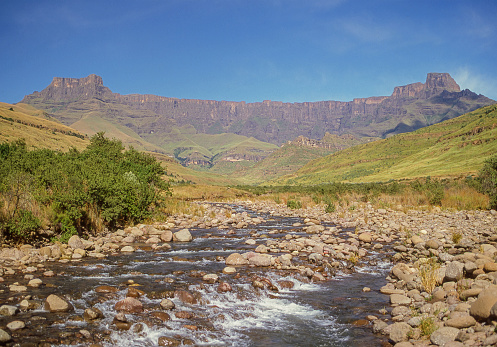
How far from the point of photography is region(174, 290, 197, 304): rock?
11953 mm

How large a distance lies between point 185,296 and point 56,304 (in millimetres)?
4097

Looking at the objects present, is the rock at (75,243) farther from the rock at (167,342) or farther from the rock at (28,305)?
the rock at (167,342)

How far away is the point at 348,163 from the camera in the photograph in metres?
178

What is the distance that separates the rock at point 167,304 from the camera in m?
11.1

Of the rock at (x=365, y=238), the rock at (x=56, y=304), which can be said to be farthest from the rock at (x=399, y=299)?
the rock at (x=56, y=304)

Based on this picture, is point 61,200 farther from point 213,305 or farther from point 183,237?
point 213,305

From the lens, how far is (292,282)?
47.1 feet

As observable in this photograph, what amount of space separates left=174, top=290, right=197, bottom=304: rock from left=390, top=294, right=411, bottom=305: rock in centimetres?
708

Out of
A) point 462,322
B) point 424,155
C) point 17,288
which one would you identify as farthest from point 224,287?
point 424,155

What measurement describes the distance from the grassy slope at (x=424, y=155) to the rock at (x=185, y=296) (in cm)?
8849

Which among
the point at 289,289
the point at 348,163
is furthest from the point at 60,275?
the point at 348,163

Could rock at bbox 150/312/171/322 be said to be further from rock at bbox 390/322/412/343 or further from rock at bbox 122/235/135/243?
rock at bbox 122/235/135/243

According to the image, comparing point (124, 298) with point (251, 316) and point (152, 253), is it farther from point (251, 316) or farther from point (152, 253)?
point (152, 253)

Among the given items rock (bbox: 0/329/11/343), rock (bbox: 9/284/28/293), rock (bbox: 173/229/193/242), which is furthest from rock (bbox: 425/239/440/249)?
rock (bbox: 9/284/28/293)
